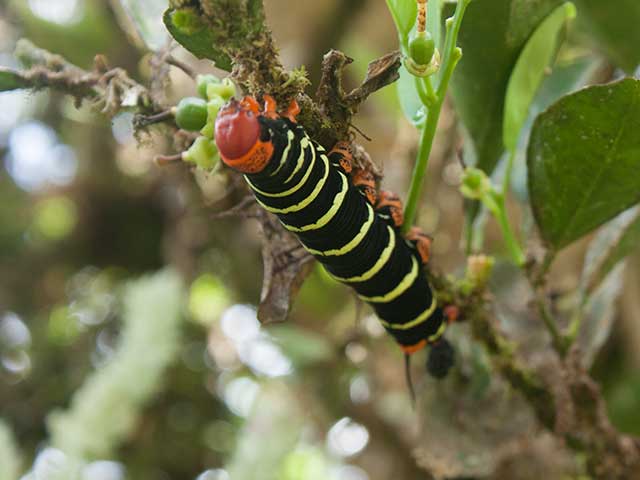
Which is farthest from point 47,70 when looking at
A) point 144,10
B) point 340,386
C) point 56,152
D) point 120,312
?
point 56,152

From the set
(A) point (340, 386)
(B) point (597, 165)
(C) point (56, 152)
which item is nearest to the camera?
(B) point (597, 165)

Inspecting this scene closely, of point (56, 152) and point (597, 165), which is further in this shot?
point (56, 152)

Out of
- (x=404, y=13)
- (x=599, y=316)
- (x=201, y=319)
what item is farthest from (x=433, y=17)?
(x=201, y=319)

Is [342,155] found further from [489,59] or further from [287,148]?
[489,59]

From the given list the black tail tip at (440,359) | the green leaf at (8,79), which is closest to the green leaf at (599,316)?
the black tail tip at (440,359)

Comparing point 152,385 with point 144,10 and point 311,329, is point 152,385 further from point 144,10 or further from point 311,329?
point 144,10

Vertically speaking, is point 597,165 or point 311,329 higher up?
point 597,165
